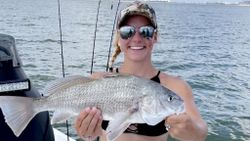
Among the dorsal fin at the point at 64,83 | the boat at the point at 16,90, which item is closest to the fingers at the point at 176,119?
the dorsal fin at the point at 64,83

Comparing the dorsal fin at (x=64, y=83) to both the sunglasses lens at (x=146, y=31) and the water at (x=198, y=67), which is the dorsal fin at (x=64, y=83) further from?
the water at (x=198, y=67)

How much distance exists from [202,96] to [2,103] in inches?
410

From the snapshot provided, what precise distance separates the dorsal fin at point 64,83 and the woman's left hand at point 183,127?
0.62 m

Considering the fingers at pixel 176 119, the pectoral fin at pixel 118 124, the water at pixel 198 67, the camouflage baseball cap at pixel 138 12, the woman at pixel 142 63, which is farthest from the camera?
the water at pixel 198 67

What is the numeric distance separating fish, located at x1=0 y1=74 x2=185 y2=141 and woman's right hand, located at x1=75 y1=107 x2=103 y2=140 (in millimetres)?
39

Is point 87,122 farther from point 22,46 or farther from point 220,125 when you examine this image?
point 22,46

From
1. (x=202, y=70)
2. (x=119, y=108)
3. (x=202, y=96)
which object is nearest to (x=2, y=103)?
(x=119, y=108)

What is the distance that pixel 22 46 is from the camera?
832 inches

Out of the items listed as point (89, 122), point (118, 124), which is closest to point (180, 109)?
point (118, 124)

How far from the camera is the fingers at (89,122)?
3020 millimetres

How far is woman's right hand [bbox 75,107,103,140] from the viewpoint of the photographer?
302cm

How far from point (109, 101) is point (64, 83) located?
371 mm

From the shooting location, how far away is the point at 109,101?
295cm

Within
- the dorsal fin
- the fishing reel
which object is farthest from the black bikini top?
the fishing reel
